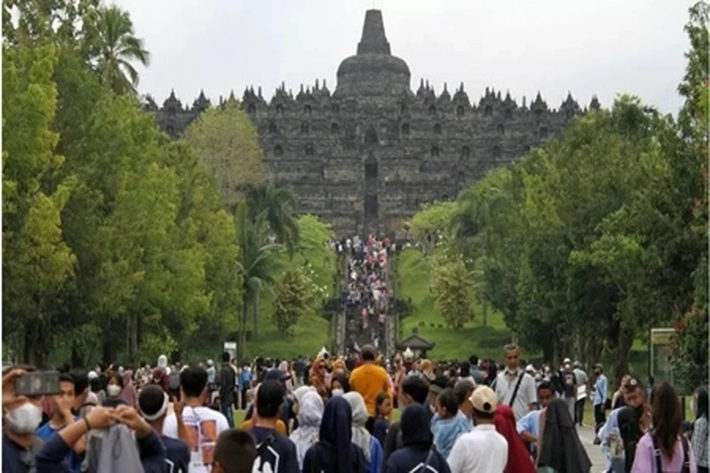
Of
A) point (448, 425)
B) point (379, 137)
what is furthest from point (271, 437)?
point (379, 137)

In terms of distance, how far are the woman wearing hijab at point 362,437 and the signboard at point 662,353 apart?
2002cm

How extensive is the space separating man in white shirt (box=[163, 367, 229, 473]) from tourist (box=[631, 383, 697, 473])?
2.68 m

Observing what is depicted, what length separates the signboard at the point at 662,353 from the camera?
32625mm

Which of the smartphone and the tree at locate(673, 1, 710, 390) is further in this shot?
the tree at locate(673, 1, 710, 390)

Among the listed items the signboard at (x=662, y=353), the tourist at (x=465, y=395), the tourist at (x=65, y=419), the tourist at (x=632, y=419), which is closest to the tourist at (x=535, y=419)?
the tourist at (x=632, y=419)

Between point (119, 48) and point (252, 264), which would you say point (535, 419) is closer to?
point (119, 48)

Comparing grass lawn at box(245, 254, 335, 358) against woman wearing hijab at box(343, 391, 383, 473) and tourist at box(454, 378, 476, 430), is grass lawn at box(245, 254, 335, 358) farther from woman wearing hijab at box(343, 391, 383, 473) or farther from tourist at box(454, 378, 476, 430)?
woman wearing hijab at box(343, 391, 383, 473)

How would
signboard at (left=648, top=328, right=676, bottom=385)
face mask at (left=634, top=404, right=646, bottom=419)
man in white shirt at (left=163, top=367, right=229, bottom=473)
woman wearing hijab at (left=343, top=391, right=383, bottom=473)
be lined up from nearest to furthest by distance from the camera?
man in white shirt at (left=163, top=367, right=229, bottom=473) < woman wearing hijab at (left=343, top=391, right=383, bottom=473) < face mask at (left=634, top=404, right=646, bottom=419) < signboard at (left=648, top=328, right=676, bottom=385)

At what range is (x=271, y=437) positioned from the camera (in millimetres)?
10484

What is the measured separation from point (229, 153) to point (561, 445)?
85.4m

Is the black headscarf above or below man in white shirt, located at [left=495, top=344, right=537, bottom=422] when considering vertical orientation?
below

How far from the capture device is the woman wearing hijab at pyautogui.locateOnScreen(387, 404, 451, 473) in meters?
10.3

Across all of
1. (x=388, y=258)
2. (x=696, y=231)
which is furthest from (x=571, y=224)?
(x=388, y=258)

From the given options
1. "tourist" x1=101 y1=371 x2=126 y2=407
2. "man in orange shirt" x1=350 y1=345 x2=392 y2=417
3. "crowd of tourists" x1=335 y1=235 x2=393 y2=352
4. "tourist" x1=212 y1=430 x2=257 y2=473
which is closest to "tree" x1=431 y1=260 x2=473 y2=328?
"crowd of tourists" x1=335 y1=235 x2=393 y2=352
